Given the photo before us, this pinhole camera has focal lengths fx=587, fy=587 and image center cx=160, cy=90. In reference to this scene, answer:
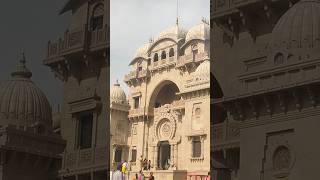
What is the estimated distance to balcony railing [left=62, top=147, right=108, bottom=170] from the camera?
110 inches

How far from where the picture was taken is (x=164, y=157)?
71.9 inches

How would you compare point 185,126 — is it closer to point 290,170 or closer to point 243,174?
point 243,174

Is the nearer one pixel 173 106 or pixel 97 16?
pixel 173 106

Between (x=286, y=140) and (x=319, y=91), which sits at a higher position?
(x=319, y=91)

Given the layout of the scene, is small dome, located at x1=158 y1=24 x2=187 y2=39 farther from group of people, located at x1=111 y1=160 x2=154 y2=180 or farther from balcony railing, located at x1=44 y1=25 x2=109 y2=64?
balcony railing, located at x1=44 y1=25 x2=109 y2=64

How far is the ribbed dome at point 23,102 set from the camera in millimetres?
3172

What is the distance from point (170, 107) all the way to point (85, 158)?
1.11 m

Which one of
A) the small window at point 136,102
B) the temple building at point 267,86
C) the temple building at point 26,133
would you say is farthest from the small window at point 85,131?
the small window at point 136,102

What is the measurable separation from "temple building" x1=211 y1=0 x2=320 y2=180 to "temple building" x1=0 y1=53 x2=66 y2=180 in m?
0.97

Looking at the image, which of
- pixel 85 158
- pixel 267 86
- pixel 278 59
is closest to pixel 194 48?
pixel 267 86

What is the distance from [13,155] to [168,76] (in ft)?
6.35

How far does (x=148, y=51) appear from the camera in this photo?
1.96 m

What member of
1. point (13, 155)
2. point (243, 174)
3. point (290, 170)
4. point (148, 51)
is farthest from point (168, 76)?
point (13, 155)

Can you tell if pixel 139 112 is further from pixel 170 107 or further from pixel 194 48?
pixel 194 48
